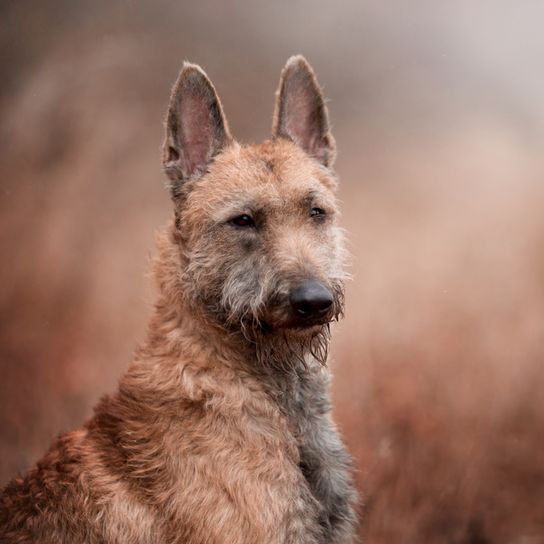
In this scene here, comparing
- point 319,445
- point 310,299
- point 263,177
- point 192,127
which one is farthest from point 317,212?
point 319,445

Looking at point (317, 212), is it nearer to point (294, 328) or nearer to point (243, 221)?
point (243, 221)

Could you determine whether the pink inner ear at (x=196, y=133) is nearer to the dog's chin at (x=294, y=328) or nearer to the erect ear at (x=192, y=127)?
the erect ear at (x=192, y=127)

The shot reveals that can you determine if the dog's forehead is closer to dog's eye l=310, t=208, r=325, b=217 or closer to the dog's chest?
dog's eye l=310, t=208, r=325, b=217

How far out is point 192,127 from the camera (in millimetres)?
4375

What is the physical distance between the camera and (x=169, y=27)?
638cm

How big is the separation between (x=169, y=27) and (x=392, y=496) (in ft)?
13.5

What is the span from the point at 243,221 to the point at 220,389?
0.85 m

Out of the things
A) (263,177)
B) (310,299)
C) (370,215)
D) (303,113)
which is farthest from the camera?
(370,215)

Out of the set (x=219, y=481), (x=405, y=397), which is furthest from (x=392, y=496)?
(x=219, y=481)

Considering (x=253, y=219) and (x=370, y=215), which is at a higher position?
(x=370, y=215)

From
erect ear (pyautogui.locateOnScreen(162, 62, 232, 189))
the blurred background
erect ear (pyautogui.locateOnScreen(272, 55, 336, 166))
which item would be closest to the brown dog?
erect ear (pyautogui.locateOnScreen(162, 62, 232, 189))

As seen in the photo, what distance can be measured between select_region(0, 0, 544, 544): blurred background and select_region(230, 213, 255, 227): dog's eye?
237cm

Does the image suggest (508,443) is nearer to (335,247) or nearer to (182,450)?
(335,247)

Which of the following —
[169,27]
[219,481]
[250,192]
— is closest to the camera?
[219,481]
